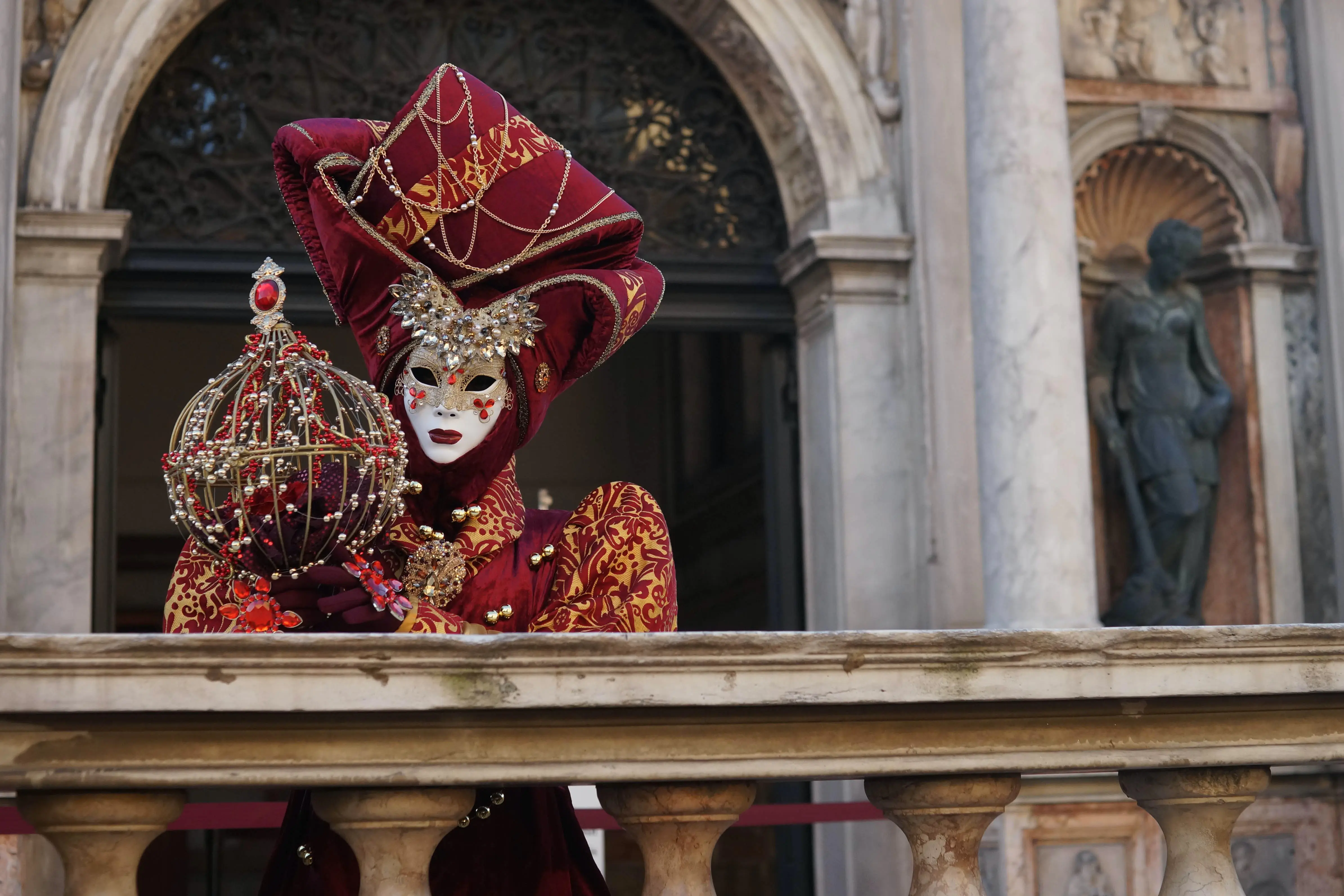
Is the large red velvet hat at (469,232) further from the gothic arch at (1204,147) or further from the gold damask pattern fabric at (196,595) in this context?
the gothic arch at (1204,147)

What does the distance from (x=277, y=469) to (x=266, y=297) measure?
23cm

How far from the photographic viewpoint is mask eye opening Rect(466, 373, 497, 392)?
222cm

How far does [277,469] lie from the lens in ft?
6.43

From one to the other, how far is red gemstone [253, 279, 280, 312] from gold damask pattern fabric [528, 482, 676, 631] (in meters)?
0.49

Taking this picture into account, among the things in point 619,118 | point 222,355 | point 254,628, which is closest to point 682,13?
point 619,118

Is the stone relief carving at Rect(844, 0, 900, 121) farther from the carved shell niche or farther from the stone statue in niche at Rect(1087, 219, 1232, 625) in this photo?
the stone statue in niche at Rect(1087, 219, 1232, 625)

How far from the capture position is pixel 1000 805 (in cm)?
199

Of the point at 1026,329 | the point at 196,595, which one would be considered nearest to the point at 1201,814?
the point at 196,595

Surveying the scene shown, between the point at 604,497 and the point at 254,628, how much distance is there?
0.58 meters

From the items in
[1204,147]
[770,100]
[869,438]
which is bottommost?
[869,438]

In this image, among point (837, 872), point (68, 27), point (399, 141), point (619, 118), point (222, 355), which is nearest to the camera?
point (399, 141)

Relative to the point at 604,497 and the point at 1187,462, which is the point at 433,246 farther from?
the point at 1187,462

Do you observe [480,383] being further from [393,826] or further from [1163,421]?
[1163,421]

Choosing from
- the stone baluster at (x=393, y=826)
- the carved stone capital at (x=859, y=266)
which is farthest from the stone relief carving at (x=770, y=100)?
the stone baluster at (x=393, y=826)
